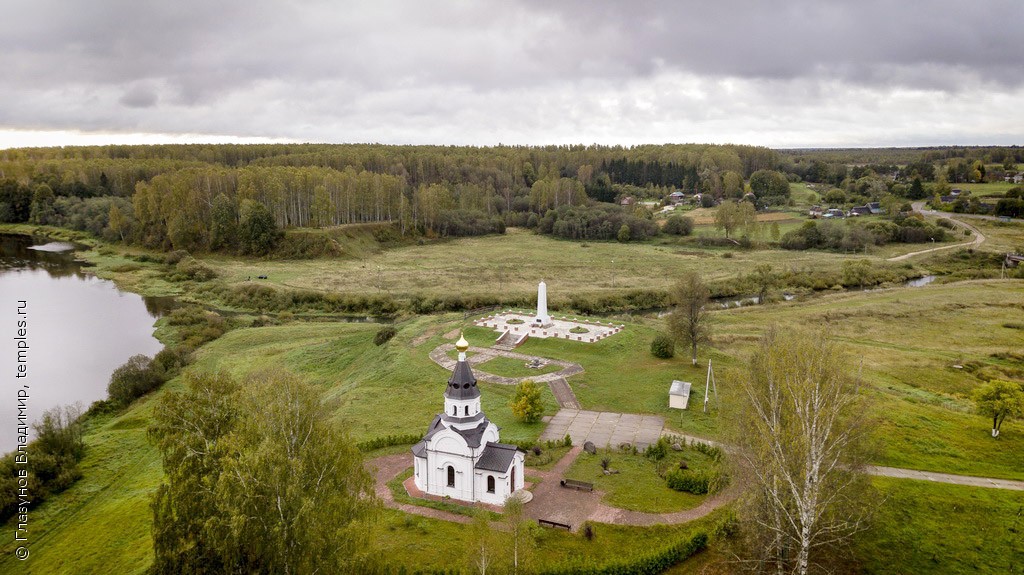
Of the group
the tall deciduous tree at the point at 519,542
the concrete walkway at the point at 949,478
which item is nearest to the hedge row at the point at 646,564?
the tall deciduous tree at the point at 519,542

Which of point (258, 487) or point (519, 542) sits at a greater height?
point (258, 487)

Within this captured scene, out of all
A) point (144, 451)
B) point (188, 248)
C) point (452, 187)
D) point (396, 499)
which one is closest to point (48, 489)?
point (144, 451)

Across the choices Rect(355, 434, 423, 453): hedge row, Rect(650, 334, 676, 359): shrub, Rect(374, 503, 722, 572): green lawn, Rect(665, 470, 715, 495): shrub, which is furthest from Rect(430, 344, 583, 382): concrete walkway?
Rect(374, 503, 722, 572): green lawn

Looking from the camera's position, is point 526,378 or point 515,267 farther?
point 515,267

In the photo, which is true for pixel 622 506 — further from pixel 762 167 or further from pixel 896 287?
pixel 762 167

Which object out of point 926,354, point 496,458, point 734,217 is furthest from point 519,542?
point 734,217

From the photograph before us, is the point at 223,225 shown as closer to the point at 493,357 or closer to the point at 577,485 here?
the point at 493,357
